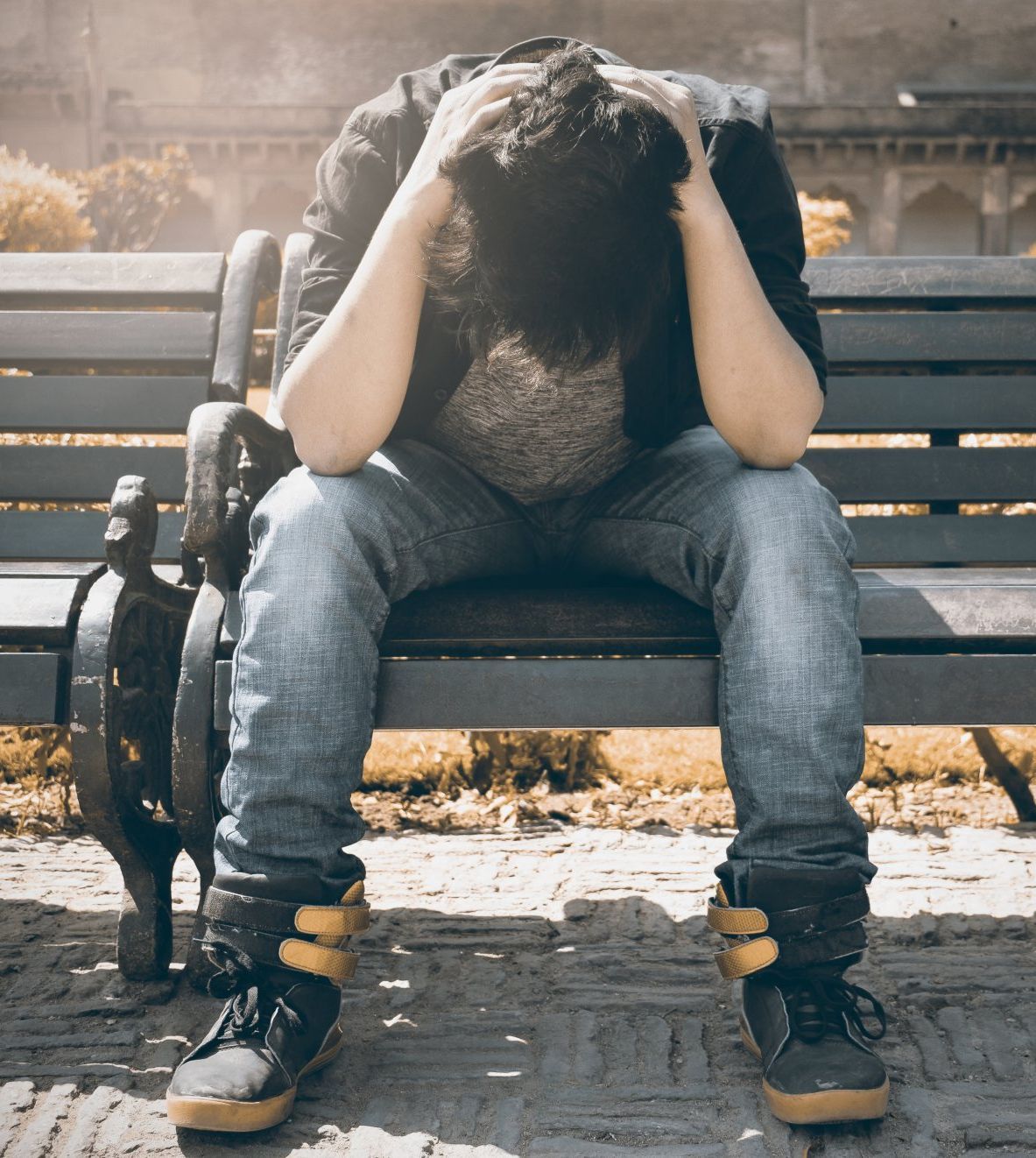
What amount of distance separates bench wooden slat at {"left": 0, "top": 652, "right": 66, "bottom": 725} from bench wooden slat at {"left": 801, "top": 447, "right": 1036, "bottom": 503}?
1.58 meters

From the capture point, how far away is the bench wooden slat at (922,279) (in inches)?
109

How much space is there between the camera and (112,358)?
2805mm

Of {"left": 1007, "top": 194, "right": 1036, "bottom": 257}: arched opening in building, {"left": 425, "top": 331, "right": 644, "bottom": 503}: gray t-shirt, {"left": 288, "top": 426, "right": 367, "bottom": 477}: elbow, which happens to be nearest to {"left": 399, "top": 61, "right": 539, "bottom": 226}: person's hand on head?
{"left": 425, "top": 331, "right": 644, "bottom": 503}: gray t-shirt

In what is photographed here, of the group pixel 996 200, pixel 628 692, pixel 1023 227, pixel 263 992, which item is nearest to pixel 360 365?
pixel 628 692

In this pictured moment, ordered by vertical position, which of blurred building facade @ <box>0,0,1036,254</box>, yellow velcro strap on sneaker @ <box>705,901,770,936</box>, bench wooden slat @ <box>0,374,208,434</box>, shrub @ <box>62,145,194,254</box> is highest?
blurred building facade @ <box>0,0,1036,254</box>

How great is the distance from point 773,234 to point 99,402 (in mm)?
1523

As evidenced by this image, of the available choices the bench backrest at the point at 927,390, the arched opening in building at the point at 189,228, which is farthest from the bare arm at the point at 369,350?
the arched opening in building at the point at 189,228

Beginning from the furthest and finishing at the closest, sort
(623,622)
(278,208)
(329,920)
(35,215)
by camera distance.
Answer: (278,208) < (35,215) < (623,622) < (329,920)

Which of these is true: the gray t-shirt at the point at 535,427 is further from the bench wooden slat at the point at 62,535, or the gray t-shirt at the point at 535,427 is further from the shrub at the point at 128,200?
the shrub at the point at 128,200

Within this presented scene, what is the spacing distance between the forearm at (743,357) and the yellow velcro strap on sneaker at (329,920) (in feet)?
2.95

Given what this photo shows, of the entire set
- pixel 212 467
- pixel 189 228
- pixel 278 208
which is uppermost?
pixel 278 208

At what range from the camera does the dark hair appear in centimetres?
162

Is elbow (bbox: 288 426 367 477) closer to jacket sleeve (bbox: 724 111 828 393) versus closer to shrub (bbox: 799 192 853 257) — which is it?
jacket sleeve (bbox: 724 111 828 393)

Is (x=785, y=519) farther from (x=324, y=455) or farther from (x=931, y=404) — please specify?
(x=931, y=404)
